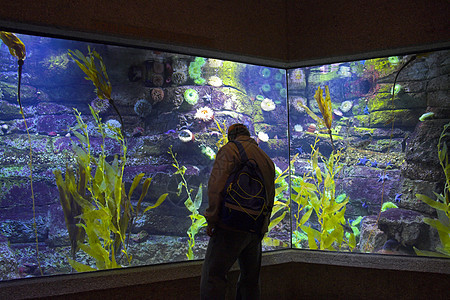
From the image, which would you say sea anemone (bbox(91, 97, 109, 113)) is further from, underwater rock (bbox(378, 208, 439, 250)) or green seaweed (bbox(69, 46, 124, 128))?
underwater rock (bbox(378, 208, 439, 250))

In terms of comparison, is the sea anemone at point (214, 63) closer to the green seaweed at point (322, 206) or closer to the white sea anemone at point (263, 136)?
the white sea anemone at point (263, 136)

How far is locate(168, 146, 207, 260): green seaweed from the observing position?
3064mm

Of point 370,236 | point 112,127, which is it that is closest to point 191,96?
point 112,127

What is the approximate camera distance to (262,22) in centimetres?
353

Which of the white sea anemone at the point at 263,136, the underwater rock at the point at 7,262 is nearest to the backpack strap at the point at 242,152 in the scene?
the white sea anemone at the point at 263,136

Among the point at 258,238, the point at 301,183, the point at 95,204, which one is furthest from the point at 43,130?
the point at 301,183

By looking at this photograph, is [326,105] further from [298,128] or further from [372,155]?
[372,155]

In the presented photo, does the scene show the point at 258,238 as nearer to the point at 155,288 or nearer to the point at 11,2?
the point at 155,288

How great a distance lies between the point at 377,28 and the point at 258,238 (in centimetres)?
206

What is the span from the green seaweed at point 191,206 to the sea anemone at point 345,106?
137 centimetres

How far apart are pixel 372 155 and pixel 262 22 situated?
58.5 inches

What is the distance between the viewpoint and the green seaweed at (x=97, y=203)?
8.88 ft

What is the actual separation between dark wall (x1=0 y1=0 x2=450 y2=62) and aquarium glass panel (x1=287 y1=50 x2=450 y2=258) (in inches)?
7.2

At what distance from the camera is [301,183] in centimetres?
347
